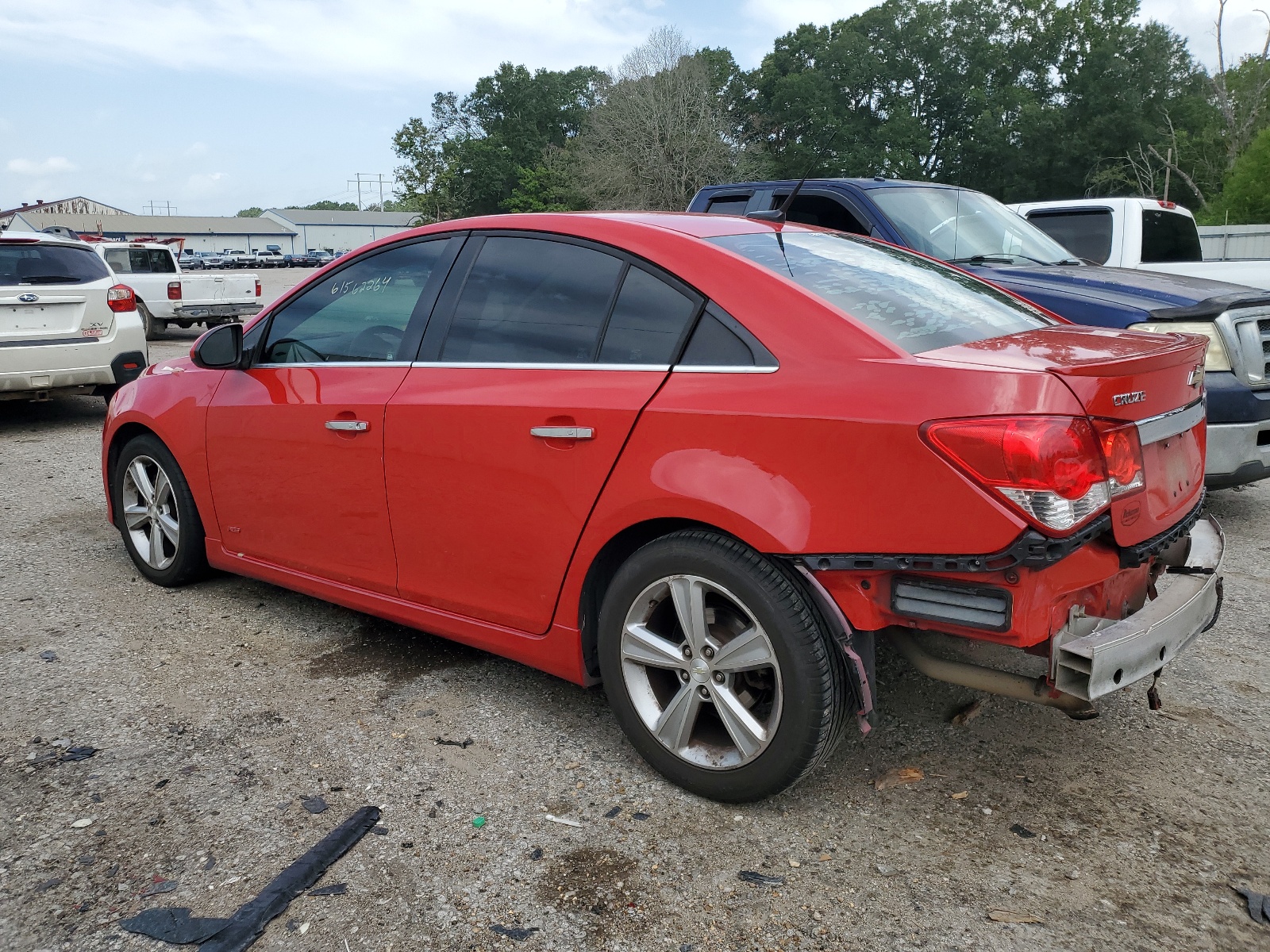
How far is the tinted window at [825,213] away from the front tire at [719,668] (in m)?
3.91

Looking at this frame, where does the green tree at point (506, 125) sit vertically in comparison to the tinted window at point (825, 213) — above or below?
above

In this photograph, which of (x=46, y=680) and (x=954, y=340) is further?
(x=46, y=680)

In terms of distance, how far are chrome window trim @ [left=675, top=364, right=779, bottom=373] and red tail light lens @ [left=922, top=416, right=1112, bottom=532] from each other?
0.49 metres

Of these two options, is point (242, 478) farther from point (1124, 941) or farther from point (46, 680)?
point (1124, 941)

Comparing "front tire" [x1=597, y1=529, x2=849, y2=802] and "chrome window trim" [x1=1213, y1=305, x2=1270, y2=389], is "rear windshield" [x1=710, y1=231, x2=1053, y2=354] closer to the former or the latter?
"front tire" [x1=597, y1=529, x2=849, y2=802]

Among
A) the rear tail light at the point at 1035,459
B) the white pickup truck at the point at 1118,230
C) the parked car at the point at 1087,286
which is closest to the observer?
the rear tail light at the point at 1035,459

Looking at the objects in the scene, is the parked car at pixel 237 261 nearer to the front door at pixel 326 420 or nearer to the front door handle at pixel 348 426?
the front door at pixel 326 420

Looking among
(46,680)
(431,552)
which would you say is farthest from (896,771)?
(46,680)

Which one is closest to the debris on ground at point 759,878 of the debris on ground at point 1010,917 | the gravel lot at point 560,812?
the gravel lot at point 560,812

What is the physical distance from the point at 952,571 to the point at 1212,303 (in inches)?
147

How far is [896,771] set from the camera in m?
3.07

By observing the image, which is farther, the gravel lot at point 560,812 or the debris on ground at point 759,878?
the debris on ground at point 759,878

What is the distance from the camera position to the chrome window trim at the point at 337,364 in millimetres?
3600

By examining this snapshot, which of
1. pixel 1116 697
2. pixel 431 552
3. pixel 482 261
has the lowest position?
pixel 1116 697
